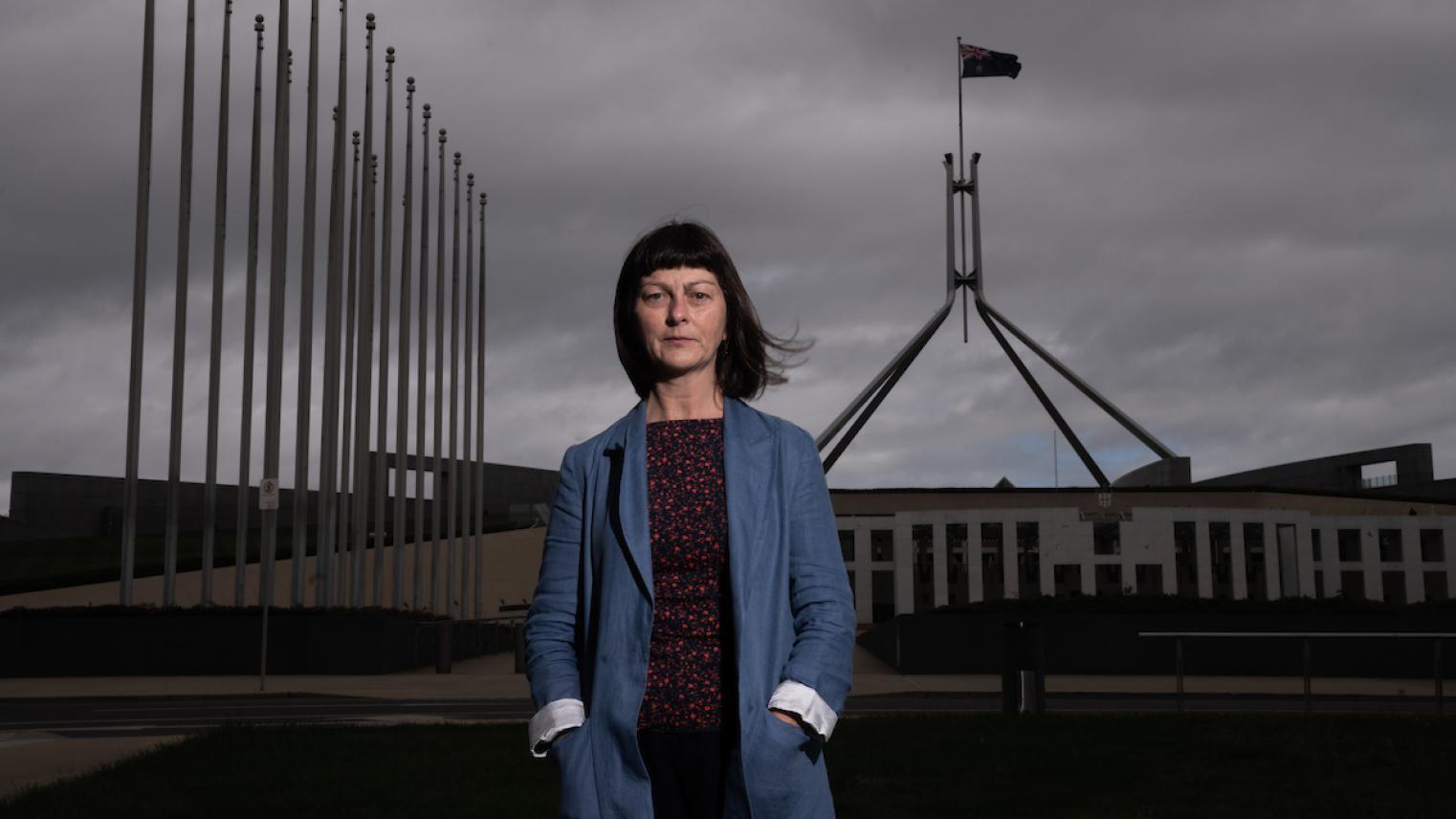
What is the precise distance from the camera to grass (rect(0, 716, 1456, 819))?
8.67m

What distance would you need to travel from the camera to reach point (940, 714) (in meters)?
13.6

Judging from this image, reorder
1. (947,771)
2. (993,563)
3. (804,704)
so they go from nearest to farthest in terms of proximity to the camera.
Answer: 1. (804,704)
2. (947,771)
3. (993,563)

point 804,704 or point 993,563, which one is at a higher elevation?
point 804,704

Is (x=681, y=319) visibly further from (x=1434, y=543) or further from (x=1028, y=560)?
(x=1434, y=543)

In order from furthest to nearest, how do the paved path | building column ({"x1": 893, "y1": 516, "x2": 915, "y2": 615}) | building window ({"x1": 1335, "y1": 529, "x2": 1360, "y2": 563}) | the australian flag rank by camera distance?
1. the australian flag
2. building window ({"x1": 1335, "y1": 529, "x2": 1360, "y2": 563})
3. building column ({"x1": 893, "y1": 516, "x2": 915, "y2": 615})
4. the paved path

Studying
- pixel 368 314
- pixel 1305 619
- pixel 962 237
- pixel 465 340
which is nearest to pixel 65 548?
pixel 465 340

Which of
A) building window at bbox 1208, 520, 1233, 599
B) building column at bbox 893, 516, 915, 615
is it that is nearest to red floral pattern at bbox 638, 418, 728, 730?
building column at bbox 893, 516, 915, 615

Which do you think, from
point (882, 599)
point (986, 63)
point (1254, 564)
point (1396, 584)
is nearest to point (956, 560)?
point (882, 599)

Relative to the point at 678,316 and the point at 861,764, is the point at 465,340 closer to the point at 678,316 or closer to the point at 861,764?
the point at 861,764

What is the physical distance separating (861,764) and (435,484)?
23.9 metres

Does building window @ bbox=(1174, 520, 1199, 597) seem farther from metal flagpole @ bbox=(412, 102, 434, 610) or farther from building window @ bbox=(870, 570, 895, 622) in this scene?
metal flagpole @ bbox=(412, 102, 434, 610)

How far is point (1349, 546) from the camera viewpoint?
35.1 metres

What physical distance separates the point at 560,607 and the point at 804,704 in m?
0.64

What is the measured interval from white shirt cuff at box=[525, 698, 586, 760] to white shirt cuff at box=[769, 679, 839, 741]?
43cm
